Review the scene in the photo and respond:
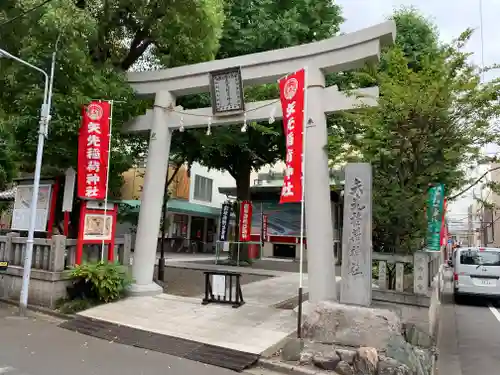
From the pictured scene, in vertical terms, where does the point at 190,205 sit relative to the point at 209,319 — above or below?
above

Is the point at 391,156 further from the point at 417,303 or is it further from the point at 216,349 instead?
the point at 216,349

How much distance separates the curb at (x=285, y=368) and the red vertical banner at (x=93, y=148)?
244 inches

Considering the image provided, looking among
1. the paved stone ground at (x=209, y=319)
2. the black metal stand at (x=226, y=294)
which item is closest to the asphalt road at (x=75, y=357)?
the paved stone ground at (x=209, y=319)

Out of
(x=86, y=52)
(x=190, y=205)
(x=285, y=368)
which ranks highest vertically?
(x=86, y=52)

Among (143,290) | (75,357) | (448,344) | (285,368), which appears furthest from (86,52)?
(448,344)

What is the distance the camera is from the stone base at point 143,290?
1040 cm

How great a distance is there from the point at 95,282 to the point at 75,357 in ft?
11.3

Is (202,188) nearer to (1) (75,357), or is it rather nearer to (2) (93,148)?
(2) (93,148)

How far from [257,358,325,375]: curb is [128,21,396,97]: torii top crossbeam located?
20.6 ft

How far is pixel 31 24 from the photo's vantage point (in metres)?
10.3

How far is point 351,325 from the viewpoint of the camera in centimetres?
686

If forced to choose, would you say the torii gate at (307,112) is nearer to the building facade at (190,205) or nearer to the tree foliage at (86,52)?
the tree foliage at (86,52)

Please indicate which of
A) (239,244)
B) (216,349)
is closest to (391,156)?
(216,349)

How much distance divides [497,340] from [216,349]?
6.69 meters
